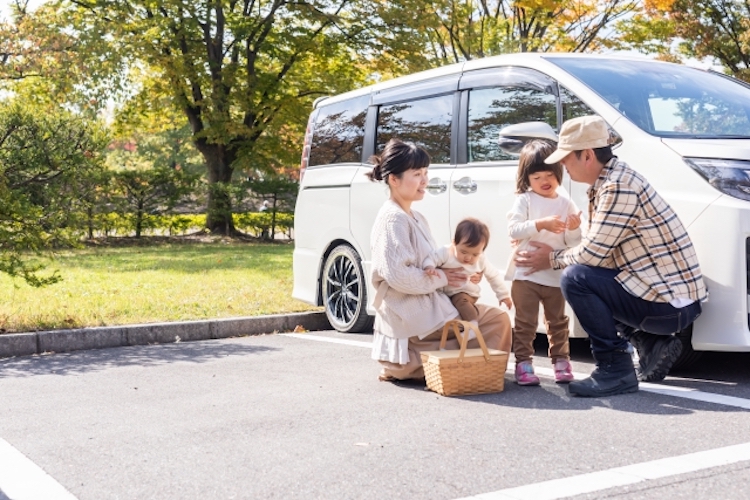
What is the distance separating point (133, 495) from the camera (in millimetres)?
3406

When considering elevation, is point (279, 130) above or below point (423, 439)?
above

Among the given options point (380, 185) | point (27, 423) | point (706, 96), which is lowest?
point (27, 423)

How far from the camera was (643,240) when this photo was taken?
490 centimetres

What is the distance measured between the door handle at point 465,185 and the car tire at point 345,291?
4.65ft

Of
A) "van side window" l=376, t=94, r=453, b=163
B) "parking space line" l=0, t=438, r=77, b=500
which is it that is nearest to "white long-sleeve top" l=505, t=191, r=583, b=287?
"van side window" l=376, t=94, r=453, b=163

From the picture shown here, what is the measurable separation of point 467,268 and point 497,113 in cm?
138

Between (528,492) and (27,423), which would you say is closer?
(528,492)

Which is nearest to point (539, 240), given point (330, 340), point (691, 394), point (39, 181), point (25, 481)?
point (691, 394)

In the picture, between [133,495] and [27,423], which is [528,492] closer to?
[133,495]

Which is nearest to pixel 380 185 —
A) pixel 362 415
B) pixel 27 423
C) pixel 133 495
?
pixel 362 415

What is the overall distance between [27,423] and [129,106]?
21851mm

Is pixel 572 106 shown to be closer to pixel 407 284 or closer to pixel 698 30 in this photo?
pixel 407 284

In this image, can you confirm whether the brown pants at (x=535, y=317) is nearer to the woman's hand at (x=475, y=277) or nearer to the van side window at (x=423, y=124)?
the woman's hand at (x=475, y=277)

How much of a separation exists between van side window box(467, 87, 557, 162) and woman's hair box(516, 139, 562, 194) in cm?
51
